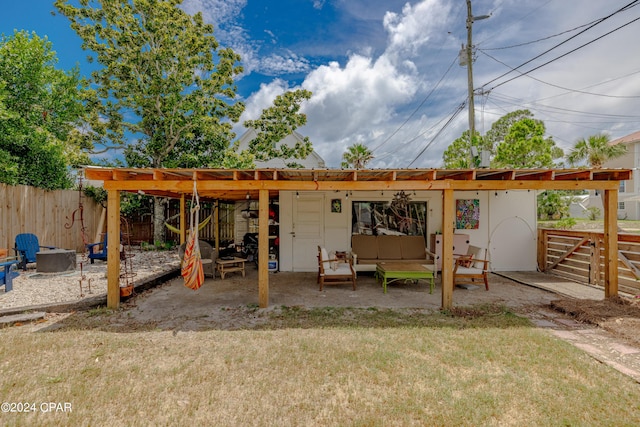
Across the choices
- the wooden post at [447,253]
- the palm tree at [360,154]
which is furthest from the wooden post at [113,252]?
the palm tree at [360,154]

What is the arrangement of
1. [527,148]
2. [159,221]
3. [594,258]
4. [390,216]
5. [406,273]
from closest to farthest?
[406,273] < [594,258] < [390,216] < [159,221] < [527,148]

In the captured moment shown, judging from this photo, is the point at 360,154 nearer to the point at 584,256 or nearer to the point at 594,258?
the point at 584,256

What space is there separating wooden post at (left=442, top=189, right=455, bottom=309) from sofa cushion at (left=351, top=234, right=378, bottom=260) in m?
2.77

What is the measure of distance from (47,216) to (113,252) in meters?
5.79

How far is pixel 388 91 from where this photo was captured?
15.3 metres

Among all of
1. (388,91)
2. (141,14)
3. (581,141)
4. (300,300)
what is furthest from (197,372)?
(581,141)

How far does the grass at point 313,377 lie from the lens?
2.55m

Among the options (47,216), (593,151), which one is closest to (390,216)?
(47,216)

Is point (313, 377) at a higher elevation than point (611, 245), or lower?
lower

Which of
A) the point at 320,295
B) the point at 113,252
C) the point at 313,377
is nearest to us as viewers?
the point at 313,377

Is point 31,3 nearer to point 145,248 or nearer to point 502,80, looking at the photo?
point 145,248

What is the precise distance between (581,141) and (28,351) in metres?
23.5

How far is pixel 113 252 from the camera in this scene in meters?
5.36

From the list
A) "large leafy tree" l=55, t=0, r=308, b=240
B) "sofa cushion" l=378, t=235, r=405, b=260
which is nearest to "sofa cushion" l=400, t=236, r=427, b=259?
"sofa cushion" l=378, t=235, r=405, b=260
